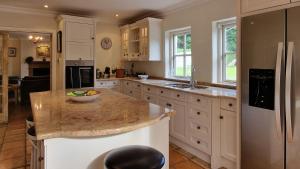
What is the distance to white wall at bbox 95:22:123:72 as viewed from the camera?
219 inches

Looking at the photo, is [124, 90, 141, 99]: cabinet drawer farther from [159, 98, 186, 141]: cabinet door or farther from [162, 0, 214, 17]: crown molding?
[162, 0, 214, 17]: crown molding

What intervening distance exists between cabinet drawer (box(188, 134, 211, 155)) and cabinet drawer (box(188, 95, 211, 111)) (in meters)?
0.43

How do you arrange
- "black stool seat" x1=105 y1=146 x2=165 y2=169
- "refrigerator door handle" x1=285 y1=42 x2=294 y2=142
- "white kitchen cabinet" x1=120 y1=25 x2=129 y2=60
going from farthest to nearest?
"white kitchen cabinet" x1=120 y1=25 x2=129 y2=60
"refrigerator door handle" x1=285 y1=42 x2=294 y2=142
"black stool seat" x1=105 y1=146 x2=165 y2=169

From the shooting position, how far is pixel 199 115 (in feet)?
9.37

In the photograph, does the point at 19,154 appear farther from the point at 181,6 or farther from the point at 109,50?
the point at 181,6

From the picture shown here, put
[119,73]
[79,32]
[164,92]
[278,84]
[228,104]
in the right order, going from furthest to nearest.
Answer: [119,73]
[79,32]
[164,92]
[228,104]
[278,84]

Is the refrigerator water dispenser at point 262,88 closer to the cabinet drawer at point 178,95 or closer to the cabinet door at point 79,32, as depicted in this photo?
the cabinet drawer at point 178,95

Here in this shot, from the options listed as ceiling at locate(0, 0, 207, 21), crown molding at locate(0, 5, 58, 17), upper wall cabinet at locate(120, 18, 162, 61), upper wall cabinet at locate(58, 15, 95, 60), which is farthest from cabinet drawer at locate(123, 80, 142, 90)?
crown molding at locate(0, 5, 58, 17)

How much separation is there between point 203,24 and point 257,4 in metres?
1.74

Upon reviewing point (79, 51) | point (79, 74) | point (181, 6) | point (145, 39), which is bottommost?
point (79, 74)

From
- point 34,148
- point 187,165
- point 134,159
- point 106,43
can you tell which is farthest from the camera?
point 106,43

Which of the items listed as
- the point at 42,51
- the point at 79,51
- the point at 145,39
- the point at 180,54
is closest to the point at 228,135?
the point at 180,54

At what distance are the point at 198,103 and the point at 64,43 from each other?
10.1 feet

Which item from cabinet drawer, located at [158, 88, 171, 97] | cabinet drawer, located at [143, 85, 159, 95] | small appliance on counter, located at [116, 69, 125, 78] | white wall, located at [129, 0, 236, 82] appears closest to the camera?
white wall, located at [129, 0, 236, 82]
